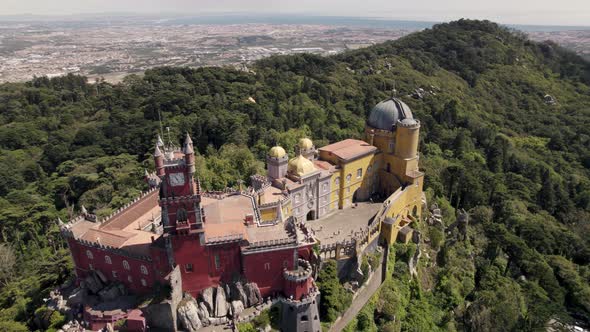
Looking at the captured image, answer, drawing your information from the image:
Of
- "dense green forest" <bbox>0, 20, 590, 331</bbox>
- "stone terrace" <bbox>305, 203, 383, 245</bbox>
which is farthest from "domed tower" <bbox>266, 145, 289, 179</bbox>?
"dense green forest" <bbox>0, 20, 590, 331</bbox>

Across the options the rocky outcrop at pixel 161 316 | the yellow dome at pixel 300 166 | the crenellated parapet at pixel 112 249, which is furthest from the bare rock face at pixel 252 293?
the yellow dome at pixel 300 166

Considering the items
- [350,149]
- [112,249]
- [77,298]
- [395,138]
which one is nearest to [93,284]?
[77,298]

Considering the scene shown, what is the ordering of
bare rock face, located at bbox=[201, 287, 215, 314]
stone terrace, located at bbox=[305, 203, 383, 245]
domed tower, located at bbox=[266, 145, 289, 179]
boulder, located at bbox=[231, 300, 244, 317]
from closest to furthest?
boulder, located at bbox=[231, 300, 244, 317]
bare rock face, located at bbox=[201, 287, 215, 314]
stone terrace, located at bbox=[305, 203, 383, 245]
domed tower, located at bbox=[266, 145, 289, 179]

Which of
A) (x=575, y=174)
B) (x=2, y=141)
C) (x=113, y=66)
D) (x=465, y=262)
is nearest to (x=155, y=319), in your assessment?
(x=465, y=262)

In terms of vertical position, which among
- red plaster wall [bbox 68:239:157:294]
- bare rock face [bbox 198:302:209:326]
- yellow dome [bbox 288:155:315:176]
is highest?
yellow dome [bbox 288:155:315:176]

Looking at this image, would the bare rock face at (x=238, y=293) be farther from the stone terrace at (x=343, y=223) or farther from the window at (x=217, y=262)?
the stone terrace at (x=343, y=223)

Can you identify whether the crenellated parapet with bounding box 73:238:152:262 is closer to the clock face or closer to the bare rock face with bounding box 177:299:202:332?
the bare rock face with bounding box 177:299:202:332
